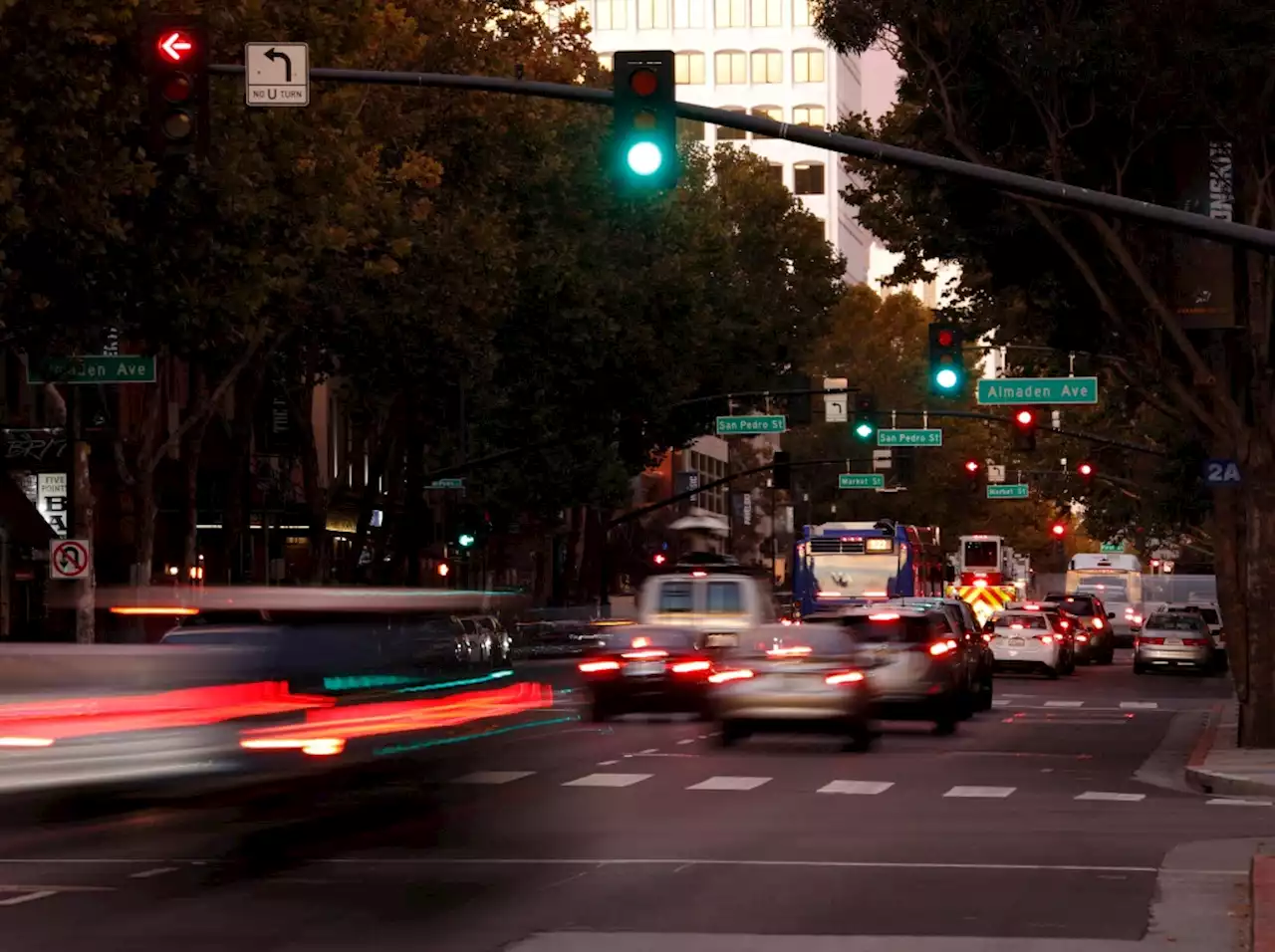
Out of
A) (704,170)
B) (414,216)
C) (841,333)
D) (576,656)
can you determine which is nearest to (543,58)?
(414,216)

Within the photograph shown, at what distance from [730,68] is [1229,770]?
131690 mm

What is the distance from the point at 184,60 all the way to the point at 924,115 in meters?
13.0

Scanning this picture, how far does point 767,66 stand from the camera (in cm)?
15612

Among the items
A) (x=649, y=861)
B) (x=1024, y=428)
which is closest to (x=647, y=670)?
(x=1024, y=428)

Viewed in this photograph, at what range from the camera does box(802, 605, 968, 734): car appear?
113ft

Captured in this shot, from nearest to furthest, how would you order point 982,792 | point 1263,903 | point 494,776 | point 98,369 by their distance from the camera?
1. point 1263,903
2. point 982,792
3. point 494,776
4. point 98,369

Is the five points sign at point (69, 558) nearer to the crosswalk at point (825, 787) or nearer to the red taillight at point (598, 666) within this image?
the red taillight at point (598, 666)

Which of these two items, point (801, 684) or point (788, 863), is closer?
point (788, 863)

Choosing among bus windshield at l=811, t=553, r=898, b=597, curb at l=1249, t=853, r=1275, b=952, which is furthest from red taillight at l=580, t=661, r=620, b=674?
bus windshield at l=811, t=553, r=898, b=597

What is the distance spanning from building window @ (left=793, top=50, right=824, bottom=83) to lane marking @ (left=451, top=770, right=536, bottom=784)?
131558 millimetres

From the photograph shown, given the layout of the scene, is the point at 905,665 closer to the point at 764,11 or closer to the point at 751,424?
the point at 751,424

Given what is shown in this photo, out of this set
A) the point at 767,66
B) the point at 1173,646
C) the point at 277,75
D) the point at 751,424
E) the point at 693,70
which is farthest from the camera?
the point at 767,66

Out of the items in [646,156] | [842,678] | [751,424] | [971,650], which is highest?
[751,424]

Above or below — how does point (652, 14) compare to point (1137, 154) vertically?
above
